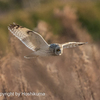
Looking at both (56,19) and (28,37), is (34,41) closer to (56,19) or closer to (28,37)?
(28,37)

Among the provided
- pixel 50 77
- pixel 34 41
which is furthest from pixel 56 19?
pixel 34 41

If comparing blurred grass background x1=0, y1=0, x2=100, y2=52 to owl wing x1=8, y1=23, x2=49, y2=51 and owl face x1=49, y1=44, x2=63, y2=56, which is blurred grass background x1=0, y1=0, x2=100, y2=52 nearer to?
owl wing x1=8, y1=23, x2=49, y2=51

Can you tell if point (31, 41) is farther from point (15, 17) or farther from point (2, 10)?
point (2, 10)

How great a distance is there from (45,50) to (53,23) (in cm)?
731

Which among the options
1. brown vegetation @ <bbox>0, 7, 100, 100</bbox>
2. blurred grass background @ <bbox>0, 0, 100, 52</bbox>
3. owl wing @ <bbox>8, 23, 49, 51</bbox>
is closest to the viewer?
owl wing @ <bbox>8, 23, 49, 51</bbox>

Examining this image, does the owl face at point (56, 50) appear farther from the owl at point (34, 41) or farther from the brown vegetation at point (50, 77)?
the brown vegetation at point (50, 77)

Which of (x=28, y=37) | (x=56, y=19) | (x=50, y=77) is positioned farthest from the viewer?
(x=56, y=19)

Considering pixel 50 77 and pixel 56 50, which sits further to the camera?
pixel 50 77

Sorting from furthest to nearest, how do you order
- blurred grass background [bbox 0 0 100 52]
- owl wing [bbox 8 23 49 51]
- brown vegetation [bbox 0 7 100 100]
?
1. blurred grass background [bbox 0 0 100 52]
2. brown vegetation [bbox 0 7 100 100]
3. owl wing [bbox 8 23 49 51]

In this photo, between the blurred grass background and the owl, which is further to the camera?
the blurred grass background

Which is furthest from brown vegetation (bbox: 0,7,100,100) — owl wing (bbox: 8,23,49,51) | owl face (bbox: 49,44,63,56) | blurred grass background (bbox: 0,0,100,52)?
blurred grass background (bbox: 0,0,100,52)

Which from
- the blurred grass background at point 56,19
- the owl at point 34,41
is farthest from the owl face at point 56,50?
the blurred grass background at point 56,19

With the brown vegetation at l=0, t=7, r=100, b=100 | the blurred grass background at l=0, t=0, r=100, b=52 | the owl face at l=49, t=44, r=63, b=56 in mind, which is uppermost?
the blurred grass background at l=0, t=0, r=100, b=52

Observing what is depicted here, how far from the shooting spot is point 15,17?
1119 cm
